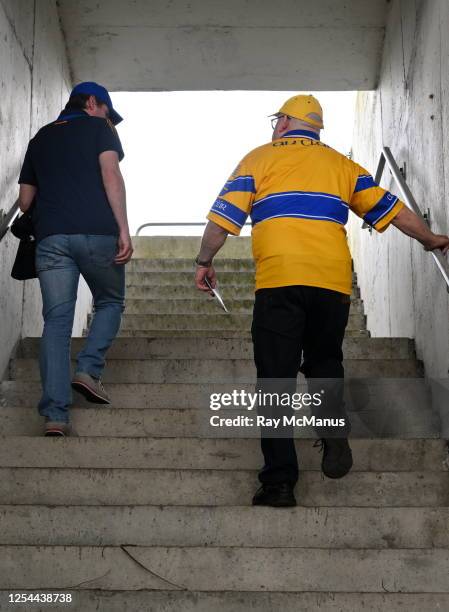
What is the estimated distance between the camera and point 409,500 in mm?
3436

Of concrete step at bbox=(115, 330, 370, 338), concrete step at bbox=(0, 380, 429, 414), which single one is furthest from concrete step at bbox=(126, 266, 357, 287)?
concrete step at bbox=(0, 380, 429, 414)

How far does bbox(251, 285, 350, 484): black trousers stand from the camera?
3.21 m

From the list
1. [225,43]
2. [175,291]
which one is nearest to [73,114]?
[225,43]

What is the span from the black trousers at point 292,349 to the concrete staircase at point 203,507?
19 centimetres

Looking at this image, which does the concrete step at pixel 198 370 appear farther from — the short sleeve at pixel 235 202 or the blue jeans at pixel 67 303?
the short sleeve at pixel 235 202

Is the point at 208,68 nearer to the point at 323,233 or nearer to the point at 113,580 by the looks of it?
the point at 323,233

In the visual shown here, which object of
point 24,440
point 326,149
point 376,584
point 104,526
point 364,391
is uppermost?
point 326,149

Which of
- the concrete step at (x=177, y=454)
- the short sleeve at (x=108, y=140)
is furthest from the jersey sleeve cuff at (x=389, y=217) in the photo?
the short sleeve at (x=108, y=140)

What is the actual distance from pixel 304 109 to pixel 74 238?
3.54ft

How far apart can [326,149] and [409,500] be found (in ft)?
4.34

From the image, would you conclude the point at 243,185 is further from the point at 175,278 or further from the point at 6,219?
the point at 175,278

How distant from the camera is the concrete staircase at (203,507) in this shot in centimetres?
290

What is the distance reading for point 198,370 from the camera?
15.3ft

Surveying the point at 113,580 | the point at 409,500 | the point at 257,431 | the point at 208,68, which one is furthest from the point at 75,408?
the point at 208,68
